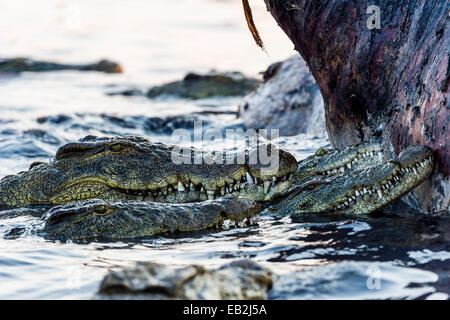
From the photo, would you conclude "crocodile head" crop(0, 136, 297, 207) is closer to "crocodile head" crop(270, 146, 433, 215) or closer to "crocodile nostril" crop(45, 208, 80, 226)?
"crocodile head" crop(270, 146, 433, 215)

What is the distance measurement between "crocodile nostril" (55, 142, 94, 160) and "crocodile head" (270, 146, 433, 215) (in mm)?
2072

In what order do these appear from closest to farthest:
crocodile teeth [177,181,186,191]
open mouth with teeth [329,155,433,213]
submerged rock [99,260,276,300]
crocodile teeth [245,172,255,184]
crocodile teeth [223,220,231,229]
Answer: submerged rock [99,260,276,300] → open mouth with teeth [329,155,433,213] → crocodile teeth [223,220,231,229] → crocodile teeth [245,172,255,184] → crocodile teeth [177,181,186,191]

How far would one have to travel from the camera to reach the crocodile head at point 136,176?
20.8ft

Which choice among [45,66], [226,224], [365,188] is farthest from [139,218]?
[45,66]

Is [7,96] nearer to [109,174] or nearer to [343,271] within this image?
[109,174]

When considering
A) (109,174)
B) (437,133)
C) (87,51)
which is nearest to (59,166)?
(109,174)

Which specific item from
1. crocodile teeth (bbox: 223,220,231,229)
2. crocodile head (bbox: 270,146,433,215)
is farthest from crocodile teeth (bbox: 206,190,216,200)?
crocodile teeth (bbox: 223,220,231,229)

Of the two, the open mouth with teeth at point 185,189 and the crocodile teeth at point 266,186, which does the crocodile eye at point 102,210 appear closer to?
the open mouth with teeth at point 185,189

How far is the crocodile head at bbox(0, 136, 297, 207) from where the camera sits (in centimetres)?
633

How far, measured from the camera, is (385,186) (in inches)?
216

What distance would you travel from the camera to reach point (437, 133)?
557cm

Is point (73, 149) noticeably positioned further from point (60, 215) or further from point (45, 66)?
point (45, 66)

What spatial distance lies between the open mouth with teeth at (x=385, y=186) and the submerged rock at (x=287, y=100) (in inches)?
239

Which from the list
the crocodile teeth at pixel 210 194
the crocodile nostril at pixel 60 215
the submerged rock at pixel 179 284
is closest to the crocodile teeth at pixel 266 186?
the crocodile teeth at pixel 210 194
